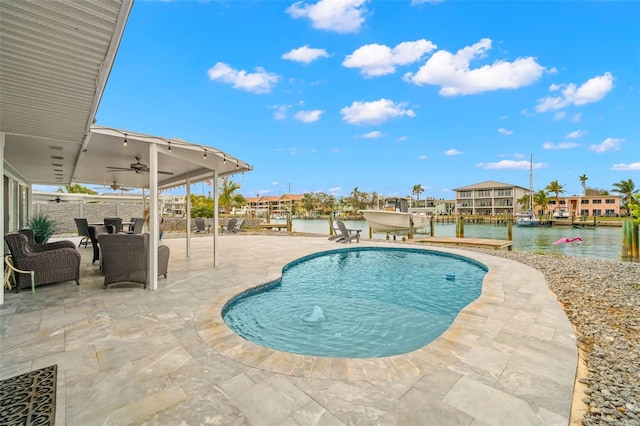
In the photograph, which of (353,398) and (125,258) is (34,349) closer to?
(125,258)

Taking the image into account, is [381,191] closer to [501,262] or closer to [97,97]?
[501,262]

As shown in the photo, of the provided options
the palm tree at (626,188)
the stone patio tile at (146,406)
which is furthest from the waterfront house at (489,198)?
the stone patio tile at (146,406)

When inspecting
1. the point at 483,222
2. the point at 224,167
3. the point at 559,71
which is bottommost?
the point at 483,222

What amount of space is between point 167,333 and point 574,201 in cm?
6977

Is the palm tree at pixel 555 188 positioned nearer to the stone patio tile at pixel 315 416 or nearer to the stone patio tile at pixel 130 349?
the stone patio tile at pixel 315 416

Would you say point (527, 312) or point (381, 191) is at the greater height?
point (381, 191)

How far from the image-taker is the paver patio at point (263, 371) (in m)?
1.81

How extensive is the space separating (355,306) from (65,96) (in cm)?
489

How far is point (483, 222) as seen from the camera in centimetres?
5150

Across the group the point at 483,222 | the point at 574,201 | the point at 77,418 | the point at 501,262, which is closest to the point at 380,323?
the point at 77,418

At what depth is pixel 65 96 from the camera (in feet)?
10.7

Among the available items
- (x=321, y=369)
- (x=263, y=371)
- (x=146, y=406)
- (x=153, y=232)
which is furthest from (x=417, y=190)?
(x=146, y=406)

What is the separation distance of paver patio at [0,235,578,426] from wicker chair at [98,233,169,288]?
0.79 m

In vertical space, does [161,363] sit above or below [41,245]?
below
